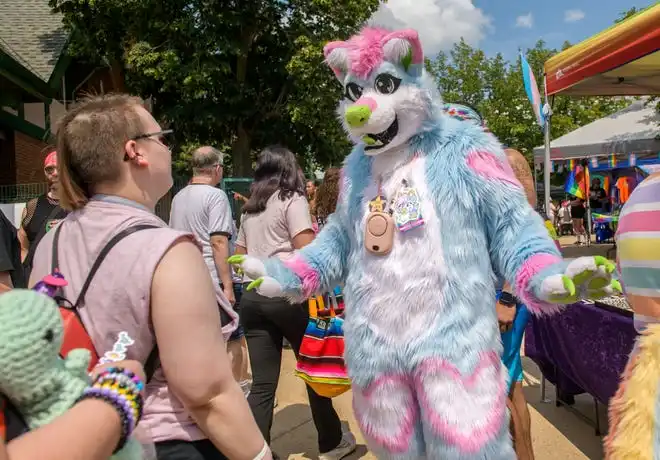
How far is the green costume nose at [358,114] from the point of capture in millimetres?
2113

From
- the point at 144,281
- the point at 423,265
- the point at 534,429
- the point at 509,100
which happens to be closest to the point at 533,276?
the point at 423,265

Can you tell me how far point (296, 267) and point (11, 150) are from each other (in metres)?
11.1

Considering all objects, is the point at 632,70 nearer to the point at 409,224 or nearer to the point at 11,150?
the point at 409,224

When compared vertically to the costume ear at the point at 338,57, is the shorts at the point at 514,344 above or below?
below

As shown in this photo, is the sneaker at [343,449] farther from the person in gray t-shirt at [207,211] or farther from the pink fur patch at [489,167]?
the pink fur patch at [489,167]

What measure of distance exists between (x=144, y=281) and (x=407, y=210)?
1032 mm

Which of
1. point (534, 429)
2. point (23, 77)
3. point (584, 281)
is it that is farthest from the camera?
point (23, 77)

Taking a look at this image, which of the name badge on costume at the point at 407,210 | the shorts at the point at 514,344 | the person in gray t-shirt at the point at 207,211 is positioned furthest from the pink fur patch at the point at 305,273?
the person in gray t-shirt at the point at 207,211

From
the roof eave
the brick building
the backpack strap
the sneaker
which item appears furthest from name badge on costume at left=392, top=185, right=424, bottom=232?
the roof eave

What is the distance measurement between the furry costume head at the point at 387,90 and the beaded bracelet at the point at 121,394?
1332 mm

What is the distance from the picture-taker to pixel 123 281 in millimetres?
1375

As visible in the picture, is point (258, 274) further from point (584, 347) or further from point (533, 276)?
point (584, 347)

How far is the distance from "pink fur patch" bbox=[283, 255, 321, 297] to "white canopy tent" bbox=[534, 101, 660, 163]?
826 centimetres

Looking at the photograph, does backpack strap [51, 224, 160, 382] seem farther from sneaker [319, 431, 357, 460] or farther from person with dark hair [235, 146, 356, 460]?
sneaker [319, 431, 357, 460]
